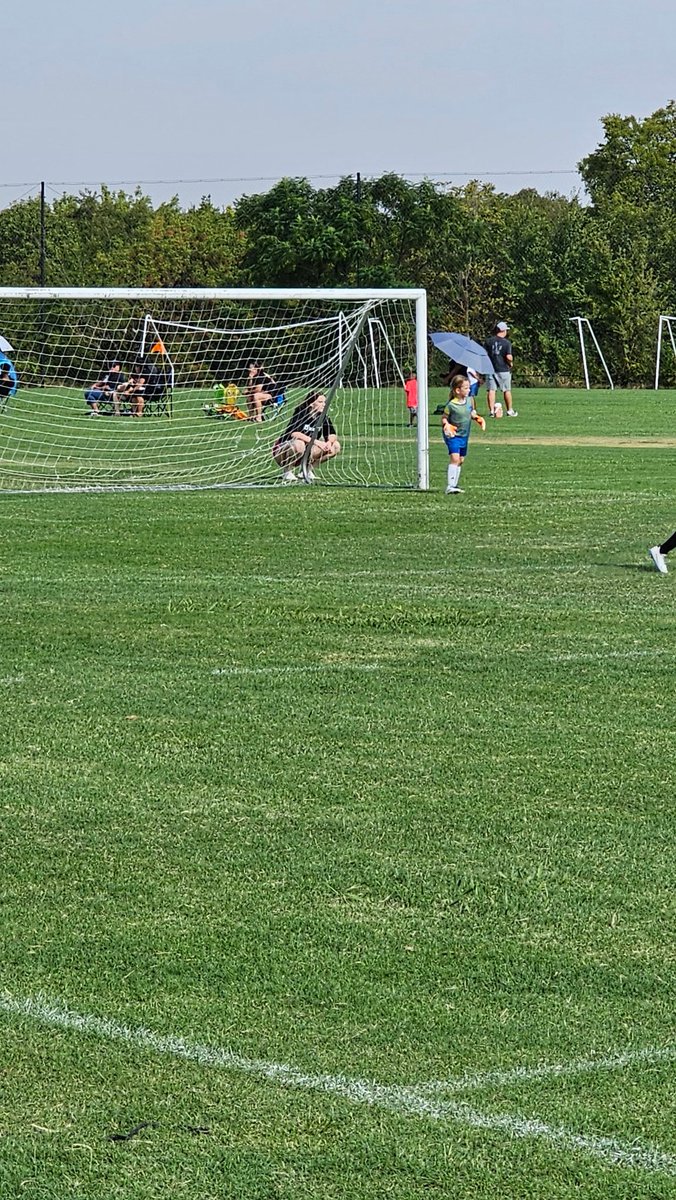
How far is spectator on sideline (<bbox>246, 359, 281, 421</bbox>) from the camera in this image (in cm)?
2688

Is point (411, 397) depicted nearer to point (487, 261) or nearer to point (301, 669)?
point (301, 669)

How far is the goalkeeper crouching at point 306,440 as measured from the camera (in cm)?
2170

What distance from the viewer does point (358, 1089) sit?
3918 millimetres

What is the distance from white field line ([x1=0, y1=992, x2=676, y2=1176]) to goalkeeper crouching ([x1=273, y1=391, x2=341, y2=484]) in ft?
57.2

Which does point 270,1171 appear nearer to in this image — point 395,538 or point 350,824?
point 350,824

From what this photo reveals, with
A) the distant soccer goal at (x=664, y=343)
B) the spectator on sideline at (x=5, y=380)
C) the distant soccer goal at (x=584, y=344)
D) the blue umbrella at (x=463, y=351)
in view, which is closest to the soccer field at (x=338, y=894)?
the spectator on sideline at (x=5, y=380)

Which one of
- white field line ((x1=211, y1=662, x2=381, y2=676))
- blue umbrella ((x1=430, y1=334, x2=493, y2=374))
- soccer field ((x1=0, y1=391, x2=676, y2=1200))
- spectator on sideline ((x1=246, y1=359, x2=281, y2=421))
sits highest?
blue umbrella ((x1=430, y1=334, x2=493, y2=374))

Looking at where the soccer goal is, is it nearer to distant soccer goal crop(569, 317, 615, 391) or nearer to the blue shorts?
the blue shorts

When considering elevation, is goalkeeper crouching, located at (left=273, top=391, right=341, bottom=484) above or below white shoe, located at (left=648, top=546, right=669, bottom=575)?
above

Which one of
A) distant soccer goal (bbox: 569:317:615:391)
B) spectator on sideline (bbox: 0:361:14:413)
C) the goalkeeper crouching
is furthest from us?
distant soccer goal (bbox: 569:317:615:391)

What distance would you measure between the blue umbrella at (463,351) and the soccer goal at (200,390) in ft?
3.60

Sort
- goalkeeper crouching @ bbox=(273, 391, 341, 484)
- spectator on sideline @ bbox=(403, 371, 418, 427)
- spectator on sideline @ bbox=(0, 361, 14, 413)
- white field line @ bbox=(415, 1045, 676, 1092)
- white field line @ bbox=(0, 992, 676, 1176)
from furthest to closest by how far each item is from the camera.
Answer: spectator on sideline @ bbox=(403, 371, 418, 427) < spectator on sideline @ bbox=(0, 361, 14, 413) < goalkeeper crouching @ bbox=(273, 391, 341, 484) < white field line @ bbox=(415, 1045, 676, 1092) < white field line @ bbox=(0, 992, 676, 1176)

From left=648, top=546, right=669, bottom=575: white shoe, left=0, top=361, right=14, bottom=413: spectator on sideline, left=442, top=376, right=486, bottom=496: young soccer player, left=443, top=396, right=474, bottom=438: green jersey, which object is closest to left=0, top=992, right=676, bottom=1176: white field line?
left=648, top=546, right=669, bottom=575: white shoe

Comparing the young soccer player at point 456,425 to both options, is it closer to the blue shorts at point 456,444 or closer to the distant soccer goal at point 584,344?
the blue shorts at point 456,444
